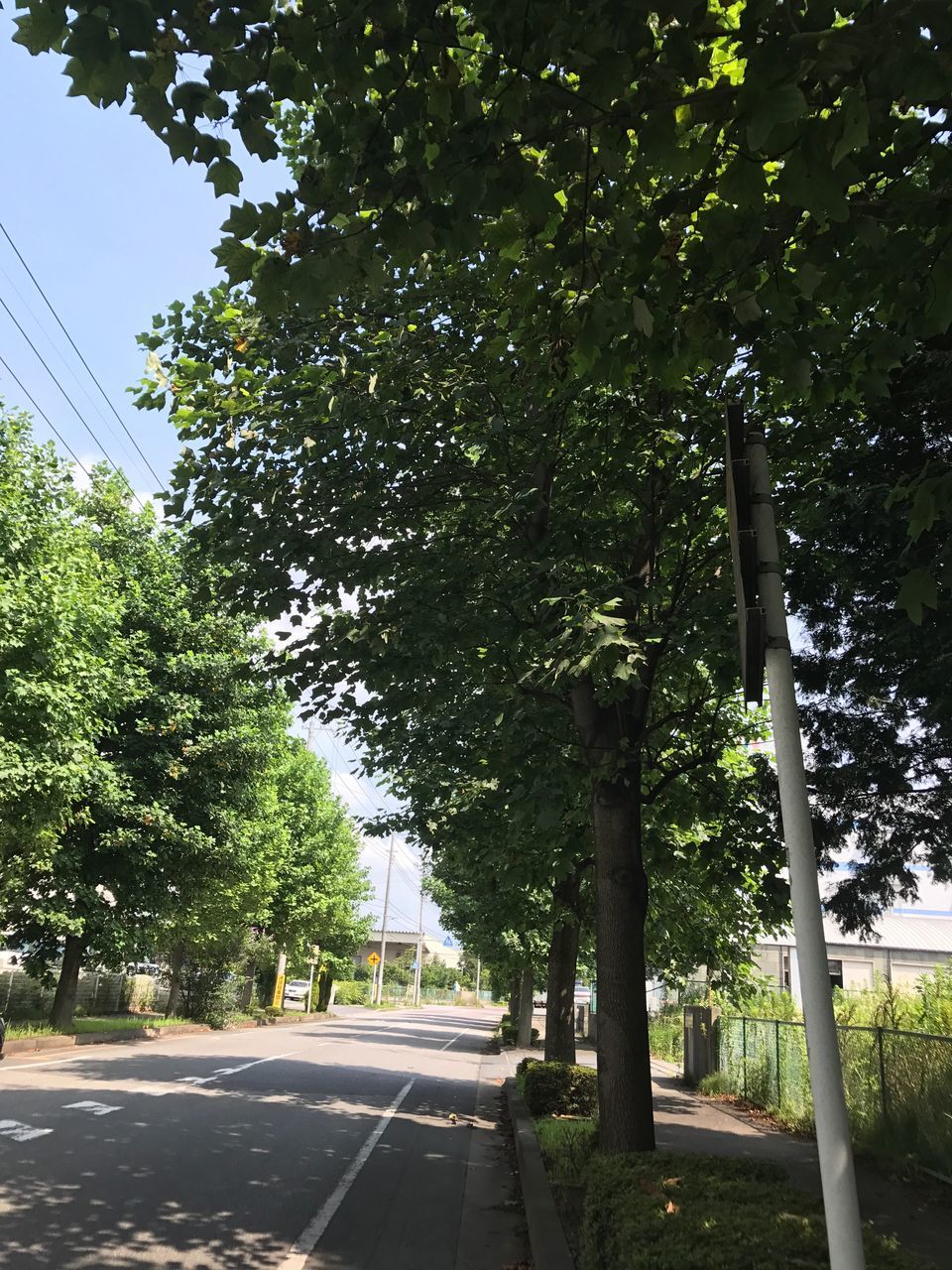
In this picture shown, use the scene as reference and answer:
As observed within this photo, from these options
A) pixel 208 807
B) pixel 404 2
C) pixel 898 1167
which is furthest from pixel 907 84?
pixel 208 807

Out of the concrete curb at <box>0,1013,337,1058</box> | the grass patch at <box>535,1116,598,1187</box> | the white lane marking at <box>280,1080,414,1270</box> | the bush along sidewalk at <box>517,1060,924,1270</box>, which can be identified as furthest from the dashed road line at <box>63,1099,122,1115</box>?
the bush along sidewalk at <box>517,1060,924,1270</box>

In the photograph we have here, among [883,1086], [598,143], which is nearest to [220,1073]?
[883,1086]

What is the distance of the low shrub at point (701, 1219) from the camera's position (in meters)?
3.69

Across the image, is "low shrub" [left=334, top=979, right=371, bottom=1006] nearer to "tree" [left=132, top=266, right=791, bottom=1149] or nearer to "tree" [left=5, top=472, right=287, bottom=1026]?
"tree" [left=5, top=472, right=287, bottom=1026]

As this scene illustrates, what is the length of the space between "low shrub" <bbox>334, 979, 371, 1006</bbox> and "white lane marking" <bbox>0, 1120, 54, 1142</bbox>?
62051mm

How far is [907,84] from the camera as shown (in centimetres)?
285

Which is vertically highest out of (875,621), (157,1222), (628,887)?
(875,621)

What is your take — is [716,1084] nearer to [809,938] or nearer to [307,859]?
[809,938]

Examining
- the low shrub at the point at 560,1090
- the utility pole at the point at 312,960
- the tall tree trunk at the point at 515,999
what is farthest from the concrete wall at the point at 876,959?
the utility pole at the point at 312,960

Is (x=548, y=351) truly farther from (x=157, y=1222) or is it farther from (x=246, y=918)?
(x=246, y=918)

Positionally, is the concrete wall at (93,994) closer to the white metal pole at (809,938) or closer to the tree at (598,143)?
the tree at (598,143)

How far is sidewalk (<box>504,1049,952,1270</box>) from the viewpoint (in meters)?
7.12

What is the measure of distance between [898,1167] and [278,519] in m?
8.87

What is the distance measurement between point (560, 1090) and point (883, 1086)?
391cm
